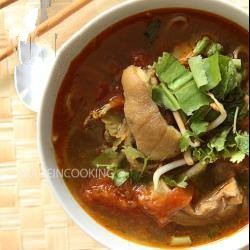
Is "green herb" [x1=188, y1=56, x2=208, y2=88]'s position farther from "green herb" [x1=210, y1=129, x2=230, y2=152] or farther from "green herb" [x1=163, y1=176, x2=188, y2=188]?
"green herb" [x1=163, y1=176, x2=188, y2=188]

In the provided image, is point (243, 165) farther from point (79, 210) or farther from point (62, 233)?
point (62, 233)

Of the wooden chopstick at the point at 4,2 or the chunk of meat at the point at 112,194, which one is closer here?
the chunk of meat at the point at 112,194

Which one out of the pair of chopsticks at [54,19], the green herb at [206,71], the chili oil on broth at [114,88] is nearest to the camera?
the green herb at [206,71]

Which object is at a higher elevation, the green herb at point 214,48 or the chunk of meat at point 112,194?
the green herb at point 214,48

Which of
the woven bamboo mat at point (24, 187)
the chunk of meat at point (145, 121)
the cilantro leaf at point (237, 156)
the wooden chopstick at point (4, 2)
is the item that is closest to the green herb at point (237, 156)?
the cilantro leaf at point (237, 156)

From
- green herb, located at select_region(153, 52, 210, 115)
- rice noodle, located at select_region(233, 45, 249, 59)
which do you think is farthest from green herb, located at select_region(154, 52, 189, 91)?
rice noodle, located at select_region(233, 45, 249, 59)

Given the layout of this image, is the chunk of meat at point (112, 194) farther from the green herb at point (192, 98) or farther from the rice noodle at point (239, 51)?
the rice noodle at point (239, 51)

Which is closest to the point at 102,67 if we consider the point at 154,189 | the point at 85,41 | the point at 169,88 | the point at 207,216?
the point at 85,41
